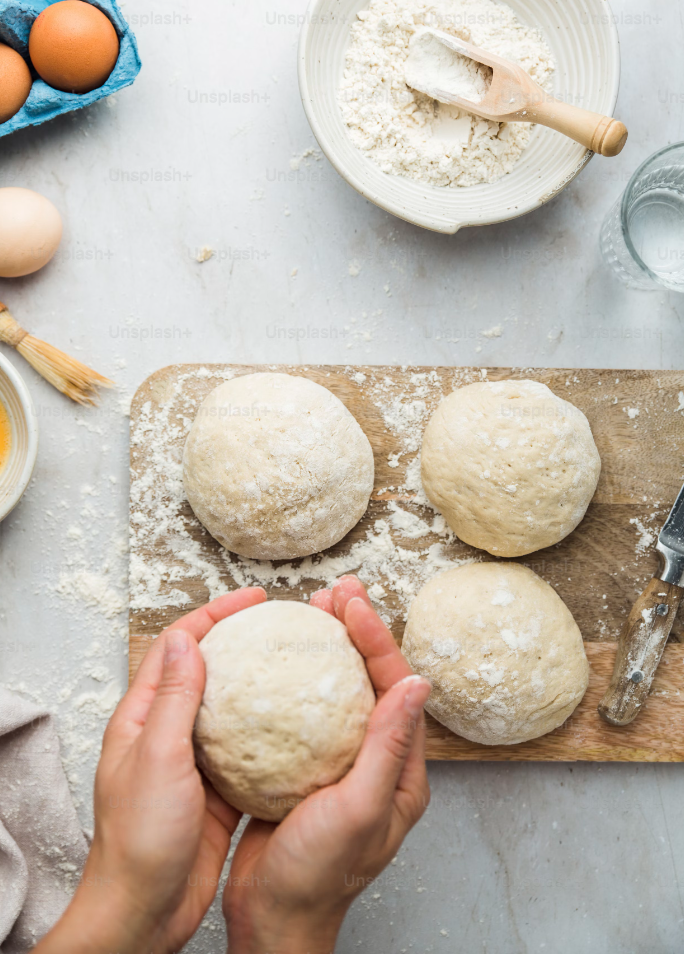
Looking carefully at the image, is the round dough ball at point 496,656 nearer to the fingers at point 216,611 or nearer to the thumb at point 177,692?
the fingers at point 216,611

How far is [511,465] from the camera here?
1602mm

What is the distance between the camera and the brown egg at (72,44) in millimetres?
1646

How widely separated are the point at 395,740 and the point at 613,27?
67.5 inches

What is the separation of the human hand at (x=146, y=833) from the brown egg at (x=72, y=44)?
4.70 ft

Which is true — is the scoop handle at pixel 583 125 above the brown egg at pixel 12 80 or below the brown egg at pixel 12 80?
below

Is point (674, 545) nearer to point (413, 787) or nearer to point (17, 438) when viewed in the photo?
point (413, 787)

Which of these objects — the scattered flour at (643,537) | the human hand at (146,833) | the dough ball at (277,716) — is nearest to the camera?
the human hand at (146,833)

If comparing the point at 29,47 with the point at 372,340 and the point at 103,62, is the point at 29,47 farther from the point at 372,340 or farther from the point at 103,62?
the point at 372,340

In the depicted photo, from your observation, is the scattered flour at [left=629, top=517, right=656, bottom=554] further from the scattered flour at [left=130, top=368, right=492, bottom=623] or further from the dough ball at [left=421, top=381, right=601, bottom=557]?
the scattered flour at [left=130, top=368, right=492, bottom=623]

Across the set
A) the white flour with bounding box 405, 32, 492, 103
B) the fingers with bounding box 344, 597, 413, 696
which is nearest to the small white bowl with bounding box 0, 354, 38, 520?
the fingers with bounding box 344, 597, 413, 696

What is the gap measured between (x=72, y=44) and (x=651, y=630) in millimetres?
2011

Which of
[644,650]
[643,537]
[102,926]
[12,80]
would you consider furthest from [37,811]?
[12,80]

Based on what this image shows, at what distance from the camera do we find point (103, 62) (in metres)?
1.70

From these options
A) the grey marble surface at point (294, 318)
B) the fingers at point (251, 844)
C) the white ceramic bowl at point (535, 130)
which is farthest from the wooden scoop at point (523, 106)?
the fingers at point (251, 844)
